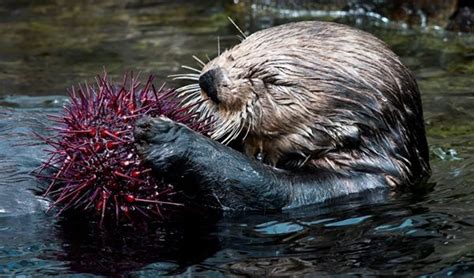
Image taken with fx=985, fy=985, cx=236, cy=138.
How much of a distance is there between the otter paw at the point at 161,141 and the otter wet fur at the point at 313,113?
1.20ft

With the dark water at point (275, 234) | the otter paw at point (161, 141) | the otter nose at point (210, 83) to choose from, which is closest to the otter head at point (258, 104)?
the otter nose at point (210, 83)

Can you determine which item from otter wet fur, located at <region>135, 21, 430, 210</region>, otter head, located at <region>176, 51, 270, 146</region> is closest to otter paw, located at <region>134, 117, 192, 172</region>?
otter wet fur, located at <region>135, 21, 430, 210</region>

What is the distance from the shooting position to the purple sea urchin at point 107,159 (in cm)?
418

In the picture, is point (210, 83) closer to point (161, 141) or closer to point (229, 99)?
point (229, 99)

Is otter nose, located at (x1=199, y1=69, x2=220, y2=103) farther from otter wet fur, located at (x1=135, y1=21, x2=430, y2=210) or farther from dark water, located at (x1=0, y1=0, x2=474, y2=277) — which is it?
dark water, located at (x1=0, y1=0, x2=474, y2=277)

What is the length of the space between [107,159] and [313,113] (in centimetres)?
119

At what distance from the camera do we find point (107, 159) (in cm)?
418

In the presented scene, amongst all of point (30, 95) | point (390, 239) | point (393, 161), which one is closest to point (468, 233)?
point (390, 239)

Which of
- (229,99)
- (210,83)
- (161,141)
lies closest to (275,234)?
(161,141)

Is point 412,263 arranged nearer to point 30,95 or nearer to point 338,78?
point 338,78

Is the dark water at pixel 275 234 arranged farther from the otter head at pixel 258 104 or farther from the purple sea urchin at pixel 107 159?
the otter head at pixel 258 104

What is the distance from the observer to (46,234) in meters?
4.54

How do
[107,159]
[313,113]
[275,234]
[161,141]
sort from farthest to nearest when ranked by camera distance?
[313,113] < [275,234] < [161,141] < [107,159]

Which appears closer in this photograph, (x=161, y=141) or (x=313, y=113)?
(x=161, y=141)
